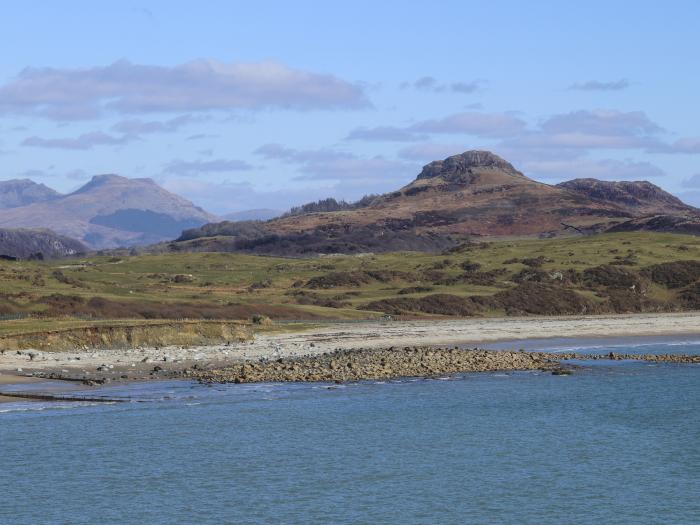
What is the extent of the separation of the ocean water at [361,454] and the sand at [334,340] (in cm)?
739

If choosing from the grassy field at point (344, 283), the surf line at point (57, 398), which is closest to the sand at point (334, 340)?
the surf line at point (57, 398)

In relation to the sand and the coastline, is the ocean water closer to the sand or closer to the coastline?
the coastline

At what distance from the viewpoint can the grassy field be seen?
9181cm

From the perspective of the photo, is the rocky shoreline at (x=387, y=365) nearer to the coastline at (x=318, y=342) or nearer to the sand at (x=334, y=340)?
the coastline at (x=318, y=342)

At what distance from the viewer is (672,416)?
48094 millimetres

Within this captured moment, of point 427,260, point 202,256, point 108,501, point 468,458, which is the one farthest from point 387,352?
point 202,256

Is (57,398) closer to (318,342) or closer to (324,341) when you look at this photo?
(318,342)

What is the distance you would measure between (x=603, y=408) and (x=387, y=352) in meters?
19.2

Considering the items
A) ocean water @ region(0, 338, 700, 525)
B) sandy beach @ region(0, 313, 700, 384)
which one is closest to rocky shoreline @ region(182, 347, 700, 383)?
ocean water @ region(0, 338, 700, 525)

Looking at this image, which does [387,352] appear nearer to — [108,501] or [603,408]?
[603,408]

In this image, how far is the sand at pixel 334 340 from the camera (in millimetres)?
58281

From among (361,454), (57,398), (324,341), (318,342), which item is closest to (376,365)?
(318,342)

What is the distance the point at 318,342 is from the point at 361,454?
118ft

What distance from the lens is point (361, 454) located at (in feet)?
128
